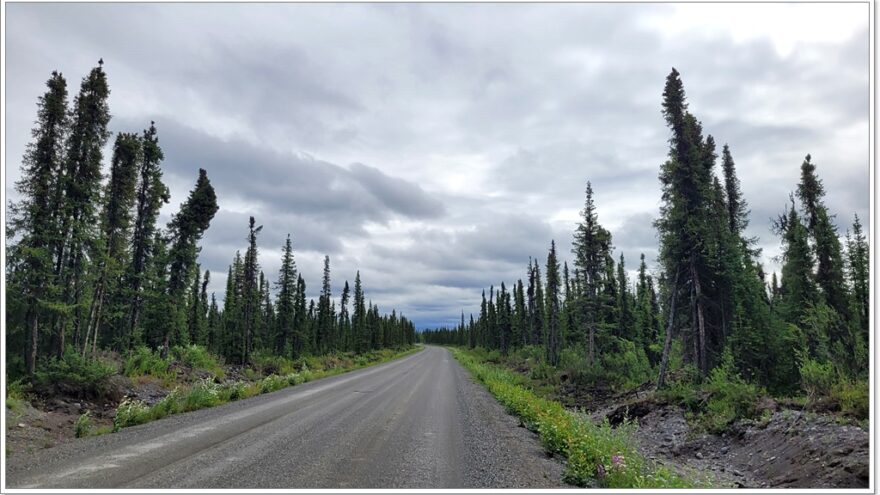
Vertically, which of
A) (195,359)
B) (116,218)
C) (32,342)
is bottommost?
(195,359)

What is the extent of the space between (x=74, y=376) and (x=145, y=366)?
23.5 feet

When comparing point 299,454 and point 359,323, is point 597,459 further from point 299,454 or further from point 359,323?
point 359,323

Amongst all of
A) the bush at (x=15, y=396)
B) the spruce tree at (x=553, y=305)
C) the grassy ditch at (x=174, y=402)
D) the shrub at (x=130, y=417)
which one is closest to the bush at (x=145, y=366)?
the grassy ditch at (x=174, y=402)

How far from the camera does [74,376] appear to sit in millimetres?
→ 15094

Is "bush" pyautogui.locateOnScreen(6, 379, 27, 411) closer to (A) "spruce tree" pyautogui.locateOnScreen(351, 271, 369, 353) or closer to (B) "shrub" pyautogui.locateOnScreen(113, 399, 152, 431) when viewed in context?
(B) "shrub" pyautogui.locateOnScreen(113, 399, 152, 431)

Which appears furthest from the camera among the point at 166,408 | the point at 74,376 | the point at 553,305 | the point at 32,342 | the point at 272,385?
the point at 553,305

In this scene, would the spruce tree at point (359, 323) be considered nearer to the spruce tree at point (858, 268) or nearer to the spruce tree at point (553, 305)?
the spruce tree at point (553, 305)

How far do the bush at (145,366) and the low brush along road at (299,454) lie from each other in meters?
9.06

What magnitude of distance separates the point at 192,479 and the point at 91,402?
11230 millimetres

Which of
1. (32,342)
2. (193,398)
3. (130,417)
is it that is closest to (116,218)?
(32,342)

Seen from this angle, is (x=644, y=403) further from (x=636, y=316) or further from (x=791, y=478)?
(x=636, y=316)

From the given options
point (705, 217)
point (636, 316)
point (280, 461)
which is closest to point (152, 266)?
point (280, 461)

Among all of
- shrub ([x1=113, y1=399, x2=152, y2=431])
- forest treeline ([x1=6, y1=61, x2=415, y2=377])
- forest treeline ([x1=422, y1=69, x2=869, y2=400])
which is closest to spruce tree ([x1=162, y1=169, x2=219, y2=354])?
forest treeline ([x1=6, y1=61, x2=415, y2=377])

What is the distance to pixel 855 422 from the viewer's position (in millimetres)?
9547
